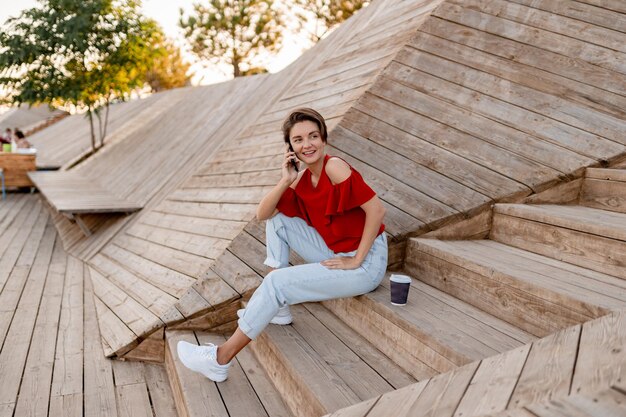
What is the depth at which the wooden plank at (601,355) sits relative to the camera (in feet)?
4.02

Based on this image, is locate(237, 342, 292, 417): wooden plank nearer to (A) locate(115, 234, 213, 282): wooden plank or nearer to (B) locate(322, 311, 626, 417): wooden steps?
(B) locate(322, 311, 626, 417): wooden steps

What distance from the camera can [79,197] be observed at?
646 centimetres

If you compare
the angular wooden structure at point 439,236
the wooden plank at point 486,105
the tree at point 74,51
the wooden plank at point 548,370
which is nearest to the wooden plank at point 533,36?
the angular wooden structure at point 439,236

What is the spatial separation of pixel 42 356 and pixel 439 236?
8.64ft

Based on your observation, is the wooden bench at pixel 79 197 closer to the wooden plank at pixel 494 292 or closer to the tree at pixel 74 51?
the tree at pixel 74 51

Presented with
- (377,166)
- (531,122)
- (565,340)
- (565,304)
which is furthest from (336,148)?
(565,340)

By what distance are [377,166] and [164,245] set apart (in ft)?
6.66

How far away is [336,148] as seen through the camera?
3.64 m

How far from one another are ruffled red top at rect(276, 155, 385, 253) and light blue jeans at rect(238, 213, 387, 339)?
0.06 metres

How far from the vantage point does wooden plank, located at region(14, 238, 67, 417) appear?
2633mm

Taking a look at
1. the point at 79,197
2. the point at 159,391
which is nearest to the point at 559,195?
the point at 159,391

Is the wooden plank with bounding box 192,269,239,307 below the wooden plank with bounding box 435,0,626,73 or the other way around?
below

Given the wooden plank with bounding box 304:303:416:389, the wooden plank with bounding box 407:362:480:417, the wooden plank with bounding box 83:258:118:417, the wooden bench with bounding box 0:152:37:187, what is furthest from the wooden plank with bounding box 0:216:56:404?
the wooden bench with bounding box 0:152:37:187

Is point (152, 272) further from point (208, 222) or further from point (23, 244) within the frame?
point (23, 244)
